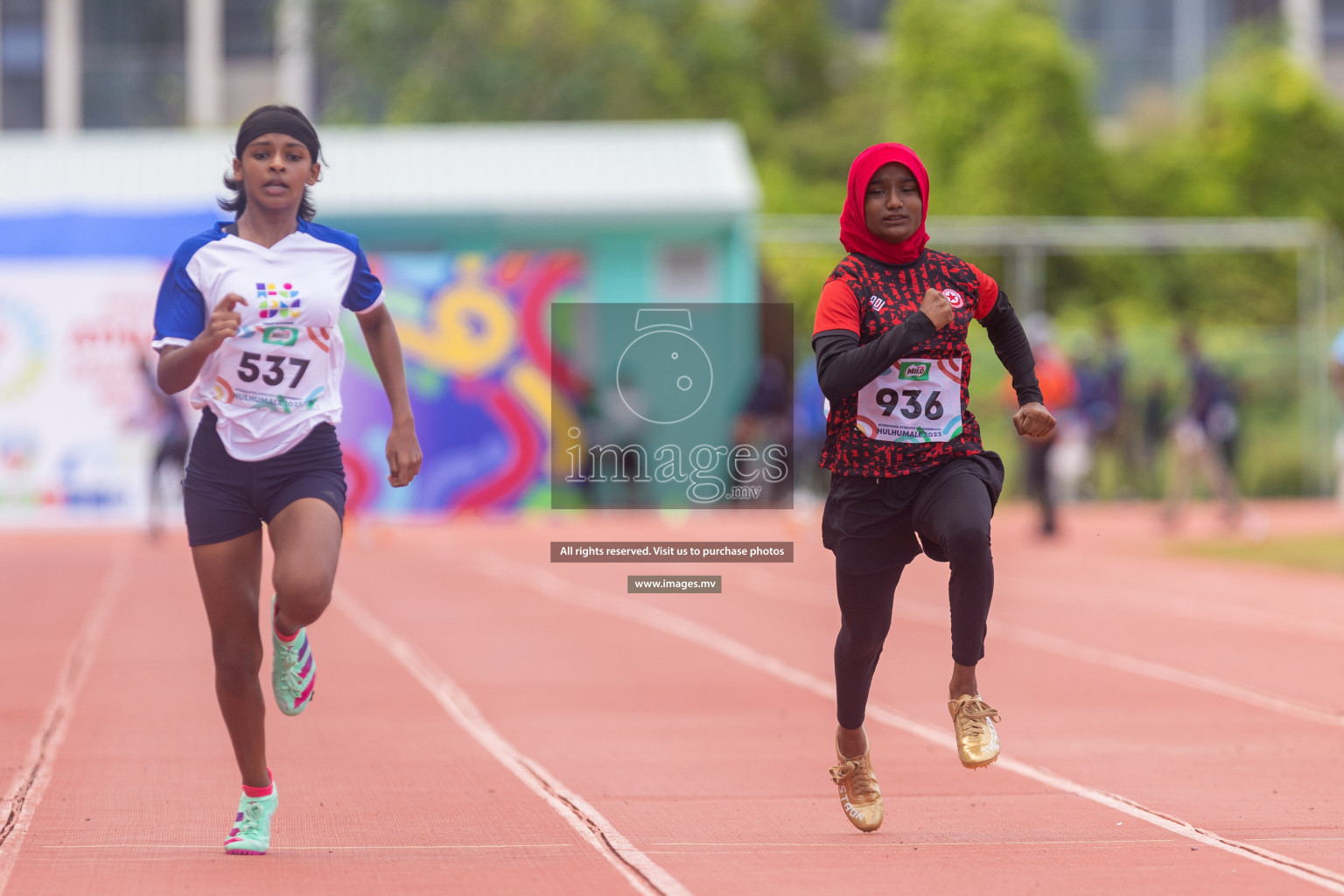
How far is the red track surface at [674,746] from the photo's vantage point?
225 inches

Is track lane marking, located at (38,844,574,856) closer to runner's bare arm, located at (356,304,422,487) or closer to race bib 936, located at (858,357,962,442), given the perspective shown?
runner's bare arm, located at (356,304,422,487)

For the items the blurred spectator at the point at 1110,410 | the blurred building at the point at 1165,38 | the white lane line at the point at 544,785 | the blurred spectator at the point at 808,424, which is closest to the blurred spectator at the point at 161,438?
the blurred spectator at the point at 808,424

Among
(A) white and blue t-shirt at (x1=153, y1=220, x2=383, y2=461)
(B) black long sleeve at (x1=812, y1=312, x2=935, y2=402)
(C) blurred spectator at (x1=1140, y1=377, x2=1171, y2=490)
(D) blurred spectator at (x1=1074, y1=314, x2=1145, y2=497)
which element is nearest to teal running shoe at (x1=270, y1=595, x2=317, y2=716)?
(A) white and blue t-shirt at (x1=153, y1=220, x2=383, y2=461)

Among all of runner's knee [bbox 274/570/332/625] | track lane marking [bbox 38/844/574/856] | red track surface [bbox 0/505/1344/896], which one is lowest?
red track surface [bbox 0/505/1344/896]

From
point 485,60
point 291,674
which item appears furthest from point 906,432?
point 485,60

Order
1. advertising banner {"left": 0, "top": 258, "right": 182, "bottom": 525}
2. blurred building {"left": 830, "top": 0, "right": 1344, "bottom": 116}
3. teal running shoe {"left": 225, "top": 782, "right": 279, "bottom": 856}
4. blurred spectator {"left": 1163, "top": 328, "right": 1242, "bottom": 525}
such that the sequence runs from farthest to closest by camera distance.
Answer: blurred building {"left": 830, "top": 0, "right": 1344, "bottom": 116}
advertising banner {"left": 0, "top": 258, "right": 182, "bottom": 525}
blurred spectator {"left": 1163, "top": 328, "right": 1242, "bottom": 525}
teal running shoe {"left": 225, "top": 782, "right": 279, "bottom": 856}

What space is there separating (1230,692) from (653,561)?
3.76m

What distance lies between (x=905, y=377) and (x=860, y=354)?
0.36 metres

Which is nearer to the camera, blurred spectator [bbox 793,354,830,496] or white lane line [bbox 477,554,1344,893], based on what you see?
white lane line [bbox 477,554,1344,893]

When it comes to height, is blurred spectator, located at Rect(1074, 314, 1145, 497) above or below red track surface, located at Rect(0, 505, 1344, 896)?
above

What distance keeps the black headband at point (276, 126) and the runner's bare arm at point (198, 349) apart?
50 cm

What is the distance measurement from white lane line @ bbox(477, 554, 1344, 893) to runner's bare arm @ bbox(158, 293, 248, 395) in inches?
126

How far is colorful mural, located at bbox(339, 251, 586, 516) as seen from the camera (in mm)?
25031

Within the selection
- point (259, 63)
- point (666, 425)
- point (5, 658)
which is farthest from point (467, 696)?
point (259, 63)
